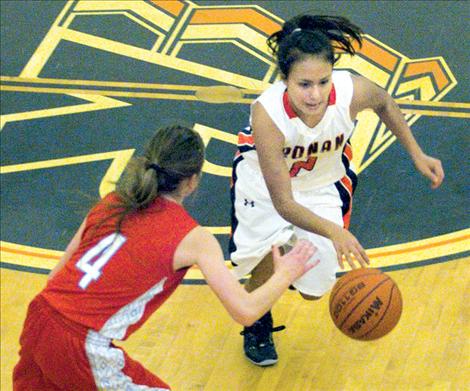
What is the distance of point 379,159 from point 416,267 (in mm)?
1124

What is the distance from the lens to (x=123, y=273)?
411cm

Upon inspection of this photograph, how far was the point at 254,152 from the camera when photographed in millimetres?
5695

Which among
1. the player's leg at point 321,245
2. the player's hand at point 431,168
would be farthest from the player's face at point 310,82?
the player's leg at point 321,245

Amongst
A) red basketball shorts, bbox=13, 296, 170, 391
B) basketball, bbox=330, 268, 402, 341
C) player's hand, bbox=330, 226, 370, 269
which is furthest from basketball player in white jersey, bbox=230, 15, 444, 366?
red basketball shorts, bbox=13, 296, 170, 391

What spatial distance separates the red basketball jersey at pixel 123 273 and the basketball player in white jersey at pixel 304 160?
919 mm

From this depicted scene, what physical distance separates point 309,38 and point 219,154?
2.39 m

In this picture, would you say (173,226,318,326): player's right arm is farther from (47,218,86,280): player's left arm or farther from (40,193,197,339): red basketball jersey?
(47,218,86,280): player's left arm

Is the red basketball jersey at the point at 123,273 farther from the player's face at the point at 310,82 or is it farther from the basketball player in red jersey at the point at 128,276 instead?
the player's face at the point at 310,82

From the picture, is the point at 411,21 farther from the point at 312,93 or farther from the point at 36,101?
the point at 312,93

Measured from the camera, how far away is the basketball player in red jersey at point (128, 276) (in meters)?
4.09

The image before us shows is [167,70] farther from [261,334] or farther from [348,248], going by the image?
[348,248]

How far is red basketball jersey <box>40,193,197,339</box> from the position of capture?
410cm

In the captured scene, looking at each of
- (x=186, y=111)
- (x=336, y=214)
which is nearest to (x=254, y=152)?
(x=336, y=214)

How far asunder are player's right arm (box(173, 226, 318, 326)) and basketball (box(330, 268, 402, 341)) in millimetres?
904
